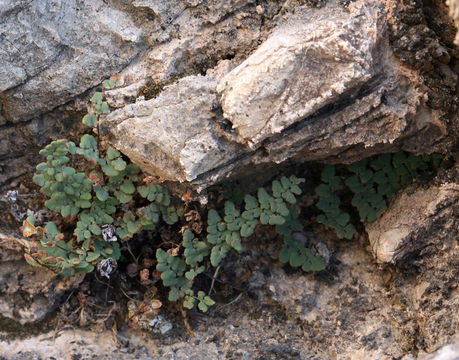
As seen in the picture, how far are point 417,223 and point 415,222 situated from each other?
2 centimetres

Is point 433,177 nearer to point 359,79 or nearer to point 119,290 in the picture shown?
point 359,79

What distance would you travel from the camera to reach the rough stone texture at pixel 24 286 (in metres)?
3.12

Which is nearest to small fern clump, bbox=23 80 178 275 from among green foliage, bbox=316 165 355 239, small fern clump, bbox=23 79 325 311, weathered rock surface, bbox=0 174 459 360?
small fern clump, bbox=23 79 325 311

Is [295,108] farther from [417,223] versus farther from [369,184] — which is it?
[417,223]

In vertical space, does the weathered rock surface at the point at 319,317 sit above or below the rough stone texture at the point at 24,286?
below

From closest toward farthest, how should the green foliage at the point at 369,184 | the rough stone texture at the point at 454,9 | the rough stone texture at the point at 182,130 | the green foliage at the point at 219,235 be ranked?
1. the rough stone texture at the point at 454,9
2. the rough stone texture at the point at 182,130
3. the green foliage at the point at 219,235
4. the green foliage at the point at 369,184

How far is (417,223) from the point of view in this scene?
3.00 metres

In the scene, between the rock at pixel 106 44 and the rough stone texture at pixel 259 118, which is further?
the rock at pixel 106 44

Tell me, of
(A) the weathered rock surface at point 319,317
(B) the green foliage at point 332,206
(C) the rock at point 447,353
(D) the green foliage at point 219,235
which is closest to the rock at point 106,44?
(D) the green foliage at point 219,235

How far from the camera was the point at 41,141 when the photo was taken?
3.19 metres

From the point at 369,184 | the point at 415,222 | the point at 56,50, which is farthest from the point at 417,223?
the point at 56,50

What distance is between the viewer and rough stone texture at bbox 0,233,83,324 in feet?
10.2

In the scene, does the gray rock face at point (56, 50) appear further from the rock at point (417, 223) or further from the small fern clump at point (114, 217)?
the rock at point (417, 223)

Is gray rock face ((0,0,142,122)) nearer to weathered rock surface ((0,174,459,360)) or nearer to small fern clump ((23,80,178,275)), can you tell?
small fern clump ((23,80,178,275))
